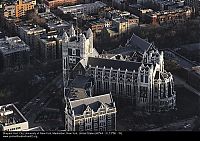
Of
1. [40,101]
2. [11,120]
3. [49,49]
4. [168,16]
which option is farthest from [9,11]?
[11,120]

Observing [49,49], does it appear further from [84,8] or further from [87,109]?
[87,109]

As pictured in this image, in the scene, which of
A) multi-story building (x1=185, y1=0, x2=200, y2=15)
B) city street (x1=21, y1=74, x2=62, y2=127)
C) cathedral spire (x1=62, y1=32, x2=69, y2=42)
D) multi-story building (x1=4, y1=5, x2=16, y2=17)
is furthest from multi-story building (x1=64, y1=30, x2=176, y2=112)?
multi-story building (x1=185, y1=0, x2=200, y2=15)

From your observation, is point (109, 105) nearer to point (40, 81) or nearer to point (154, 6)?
point (40, 81)

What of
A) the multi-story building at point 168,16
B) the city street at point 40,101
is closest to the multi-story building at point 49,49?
the city street at point 40,101

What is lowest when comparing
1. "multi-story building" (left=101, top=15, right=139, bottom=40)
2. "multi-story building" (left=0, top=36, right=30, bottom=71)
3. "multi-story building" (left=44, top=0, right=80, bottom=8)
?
"multi-story building" (left=0, top=36, right=30, bottom=71)

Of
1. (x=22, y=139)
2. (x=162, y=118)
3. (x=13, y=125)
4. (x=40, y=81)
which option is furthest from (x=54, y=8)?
(x=22, y=139)

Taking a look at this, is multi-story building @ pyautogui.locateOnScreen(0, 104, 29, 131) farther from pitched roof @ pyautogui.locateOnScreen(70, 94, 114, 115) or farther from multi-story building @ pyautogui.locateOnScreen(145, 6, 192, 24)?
multi-story building @ pyautogui.locateOnScreen(145, 6, 192, 24)
